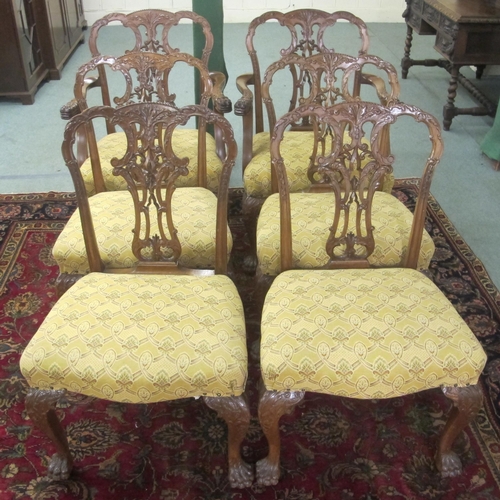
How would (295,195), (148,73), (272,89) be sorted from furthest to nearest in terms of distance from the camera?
(272,89)
(148,73)
(295,195)

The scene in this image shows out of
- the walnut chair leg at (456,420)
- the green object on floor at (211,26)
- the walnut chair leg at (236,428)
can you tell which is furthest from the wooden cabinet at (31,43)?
the walnut chair leg at (456,420)

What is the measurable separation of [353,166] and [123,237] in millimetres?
731

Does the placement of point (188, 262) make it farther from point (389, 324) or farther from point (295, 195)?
point (389, 324)

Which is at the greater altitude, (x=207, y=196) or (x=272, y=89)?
(x=207, y=196)

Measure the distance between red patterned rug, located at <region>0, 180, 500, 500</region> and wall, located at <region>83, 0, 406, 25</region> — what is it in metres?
4.68

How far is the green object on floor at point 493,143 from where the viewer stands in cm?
308

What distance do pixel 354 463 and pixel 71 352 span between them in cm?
83

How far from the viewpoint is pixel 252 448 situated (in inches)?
63.9

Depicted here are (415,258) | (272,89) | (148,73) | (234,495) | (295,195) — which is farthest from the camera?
(272,89)

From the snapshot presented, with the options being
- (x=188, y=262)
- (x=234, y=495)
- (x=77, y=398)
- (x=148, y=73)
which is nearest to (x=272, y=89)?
(x=148, y=73)

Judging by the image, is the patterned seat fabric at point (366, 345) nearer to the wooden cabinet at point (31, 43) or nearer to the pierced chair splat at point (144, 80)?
the pierced chair splat at point (144, 80)

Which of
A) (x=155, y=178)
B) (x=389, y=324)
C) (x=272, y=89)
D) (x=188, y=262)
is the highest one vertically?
(x=155, y=178)

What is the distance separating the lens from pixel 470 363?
4.43 feet

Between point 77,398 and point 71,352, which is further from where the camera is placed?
point 77,398
